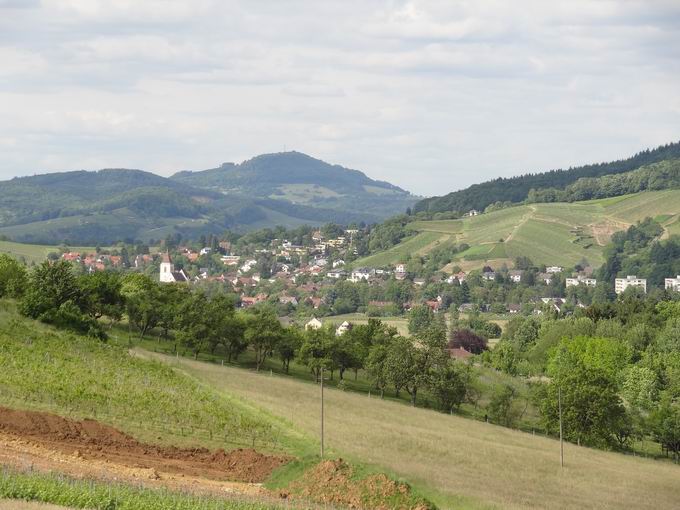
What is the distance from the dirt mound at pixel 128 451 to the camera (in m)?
45.8

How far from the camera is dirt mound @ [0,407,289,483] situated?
1804 inches

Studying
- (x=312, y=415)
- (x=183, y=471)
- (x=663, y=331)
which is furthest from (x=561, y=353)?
(x=183, y=471)

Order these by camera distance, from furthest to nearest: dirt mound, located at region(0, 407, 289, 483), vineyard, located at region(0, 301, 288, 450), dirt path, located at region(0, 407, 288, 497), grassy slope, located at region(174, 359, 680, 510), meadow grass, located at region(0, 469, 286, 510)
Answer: vineyard, located at region(0, 301, 288, 450) < grassy slope, located at region(174, 359, 680, 510) < dirt mound, located at region(0, 407, 289, 483) < dirt path, located at region(0, 407, 288, 497) < meadow grass, located at region(0, 469, 286, 510)

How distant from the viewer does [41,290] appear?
288 ft

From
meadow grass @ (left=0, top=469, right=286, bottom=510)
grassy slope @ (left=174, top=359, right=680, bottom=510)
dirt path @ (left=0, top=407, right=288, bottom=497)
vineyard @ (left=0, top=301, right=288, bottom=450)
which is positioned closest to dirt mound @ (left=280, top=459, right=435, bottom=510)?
dirt path @ (left=0, top=407, right=288, bottom=497)

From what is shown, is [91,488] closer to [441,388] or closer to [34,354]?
[34,354]

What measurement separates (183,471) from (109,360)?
28.2 meters

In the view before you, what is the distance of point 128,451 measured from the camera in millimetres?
47719

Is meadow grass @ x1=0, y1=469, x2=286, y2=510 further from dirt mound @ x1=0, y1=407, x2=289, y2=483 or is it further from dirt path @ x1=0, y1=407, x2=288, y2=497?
dirt mound @ x1=0, y1=407, x2=289, y2=483

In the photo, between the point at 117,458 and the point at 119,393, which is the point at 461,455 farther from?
the point at 117,458

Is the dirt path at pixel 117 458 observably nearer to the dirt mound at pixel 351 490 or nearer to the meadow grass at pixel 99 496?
the dirt mound at pixel 351 490

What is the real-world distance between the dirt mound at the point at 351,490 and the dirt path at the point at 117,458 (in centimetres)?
190

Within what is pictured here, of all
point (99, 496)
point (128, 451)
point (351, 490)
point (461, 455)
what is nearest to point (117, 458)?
point (128, 451)

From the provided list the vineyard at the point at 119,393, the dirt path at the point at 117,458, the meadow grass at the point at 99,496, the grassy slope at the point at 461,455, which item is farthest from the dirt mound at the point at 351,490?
the vineyard at the point at 119,393
